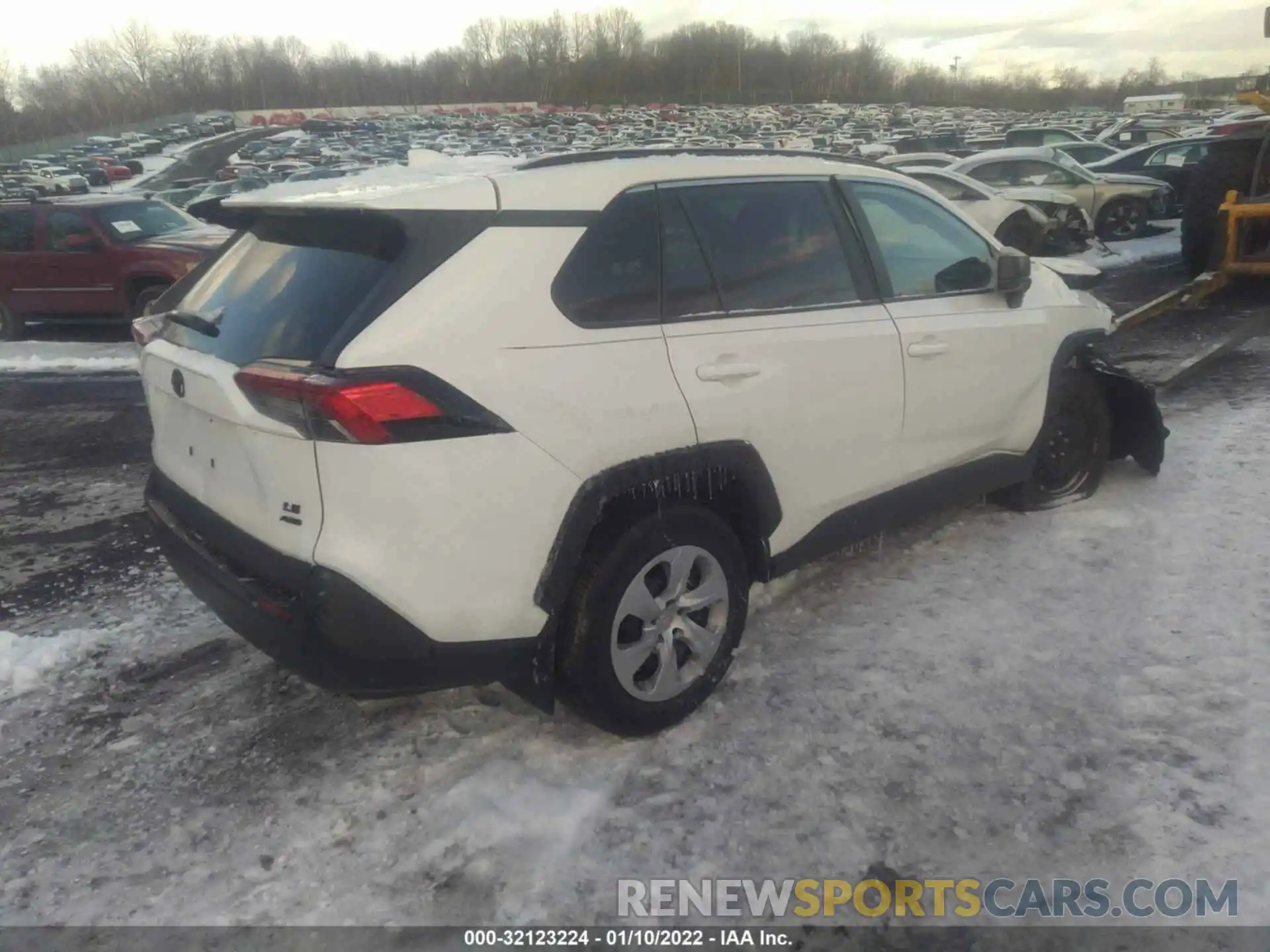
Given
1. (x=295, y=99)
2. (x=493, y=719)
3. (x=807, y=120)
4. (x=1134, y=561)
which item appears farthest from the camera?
(x=295, y=99)

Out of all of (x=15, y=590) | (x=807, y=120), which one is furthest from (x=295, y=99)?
(x=15, y=590)

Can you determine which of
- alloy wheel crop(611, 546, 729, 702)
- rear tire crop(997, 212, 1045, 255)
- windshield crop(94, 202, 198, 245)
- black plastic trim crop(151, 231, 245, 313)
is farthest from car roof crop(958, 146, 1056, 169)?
black plastic trim crop(151, 231, 245, 313)

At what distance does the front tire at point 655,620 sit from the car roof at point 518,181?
974mm

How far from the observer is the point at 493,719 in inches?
126

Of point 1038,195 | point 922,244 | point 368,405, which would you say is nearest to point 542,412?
point 368,405

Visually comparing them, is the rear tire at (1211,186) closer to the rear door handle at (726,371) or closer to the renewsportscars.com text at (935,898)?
the rear door handle at (726,371)

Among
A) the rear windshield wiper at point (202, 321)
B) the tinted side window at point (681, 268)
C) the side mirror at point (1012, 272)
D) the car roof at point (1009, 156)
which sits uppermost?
the tinted side window at point (681, 268)

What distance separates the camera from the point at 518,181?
2.78 m

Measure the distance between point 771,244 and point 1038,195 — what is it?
41.5ft

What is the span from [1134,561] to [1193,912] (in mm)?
2090

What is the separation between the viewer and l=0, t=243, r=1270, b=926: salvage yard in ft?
8.30

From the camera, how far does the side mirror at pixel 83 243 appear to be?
1075 centimetres

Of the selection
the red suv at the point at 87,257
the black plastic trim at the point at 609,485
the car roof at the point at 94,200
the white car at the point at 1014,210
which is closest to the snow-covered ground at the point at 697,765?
the black plastic trim at the point at 609,485

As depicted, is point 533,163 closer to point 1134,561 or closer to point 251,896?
point 251,896
